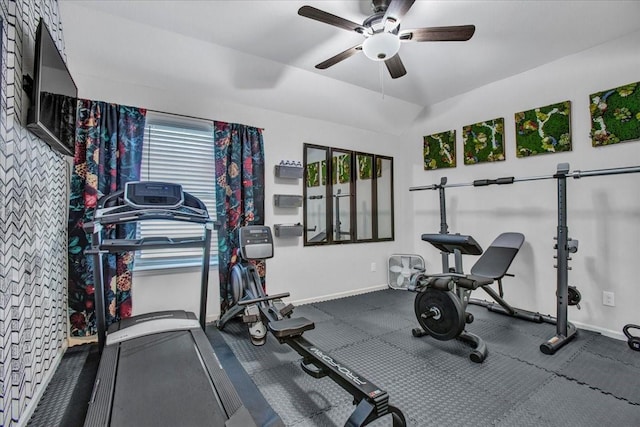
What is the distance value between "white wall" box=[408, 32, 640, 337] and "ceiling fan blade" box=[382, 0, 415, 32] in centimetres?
233

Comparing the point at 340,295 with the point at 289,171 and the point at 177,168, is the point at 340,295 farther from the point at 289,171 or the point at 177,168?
the point at 177,168

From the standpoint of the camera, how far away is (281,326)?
88.3 inches

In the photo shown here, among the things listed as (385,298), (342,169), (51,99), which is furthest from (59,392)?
(342,169)

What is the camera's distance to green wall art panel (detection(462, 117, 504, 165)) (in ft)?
12.4

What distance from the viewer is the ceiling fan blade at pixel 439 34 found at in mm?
2113

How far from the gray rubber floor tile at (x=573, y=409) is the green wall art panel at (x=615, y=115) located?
Result: 2327 millimetres

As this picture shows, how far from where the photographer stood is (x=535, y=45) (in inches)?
118

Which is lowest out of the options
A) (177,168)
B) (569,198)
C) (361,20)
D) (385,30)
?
(569,198)

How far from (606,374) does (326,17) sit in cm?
323

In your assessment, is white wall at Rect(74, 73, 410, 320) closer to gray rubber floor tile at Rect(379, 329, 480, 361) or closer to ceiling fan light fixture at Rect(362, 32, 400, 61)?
gray rubber floor tile at Rect(379, 329, 480, 361)

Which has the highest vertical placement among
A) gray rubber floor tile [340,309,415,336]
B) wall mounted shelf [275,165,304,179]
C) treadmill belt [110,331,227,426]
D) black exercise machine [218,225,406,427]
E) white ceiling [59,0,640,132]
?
white ceiling [59,0,640,132]

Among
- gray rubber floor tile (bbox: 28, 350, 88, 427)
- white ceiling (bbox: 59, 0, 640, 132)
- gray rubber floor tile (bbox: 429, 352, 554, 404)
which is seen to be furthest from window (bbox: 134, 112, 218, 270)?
gray rubber floor tile (bbox: 429, 352, 554, 404)

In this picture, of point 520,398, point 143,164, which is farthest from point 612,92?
point 143,164

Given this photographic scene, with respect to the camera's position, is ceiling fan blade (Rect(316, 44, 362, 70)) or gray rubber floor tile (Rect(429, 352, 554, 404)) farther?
ceiling fan blade (Rect(316, 44, 362, 70))
